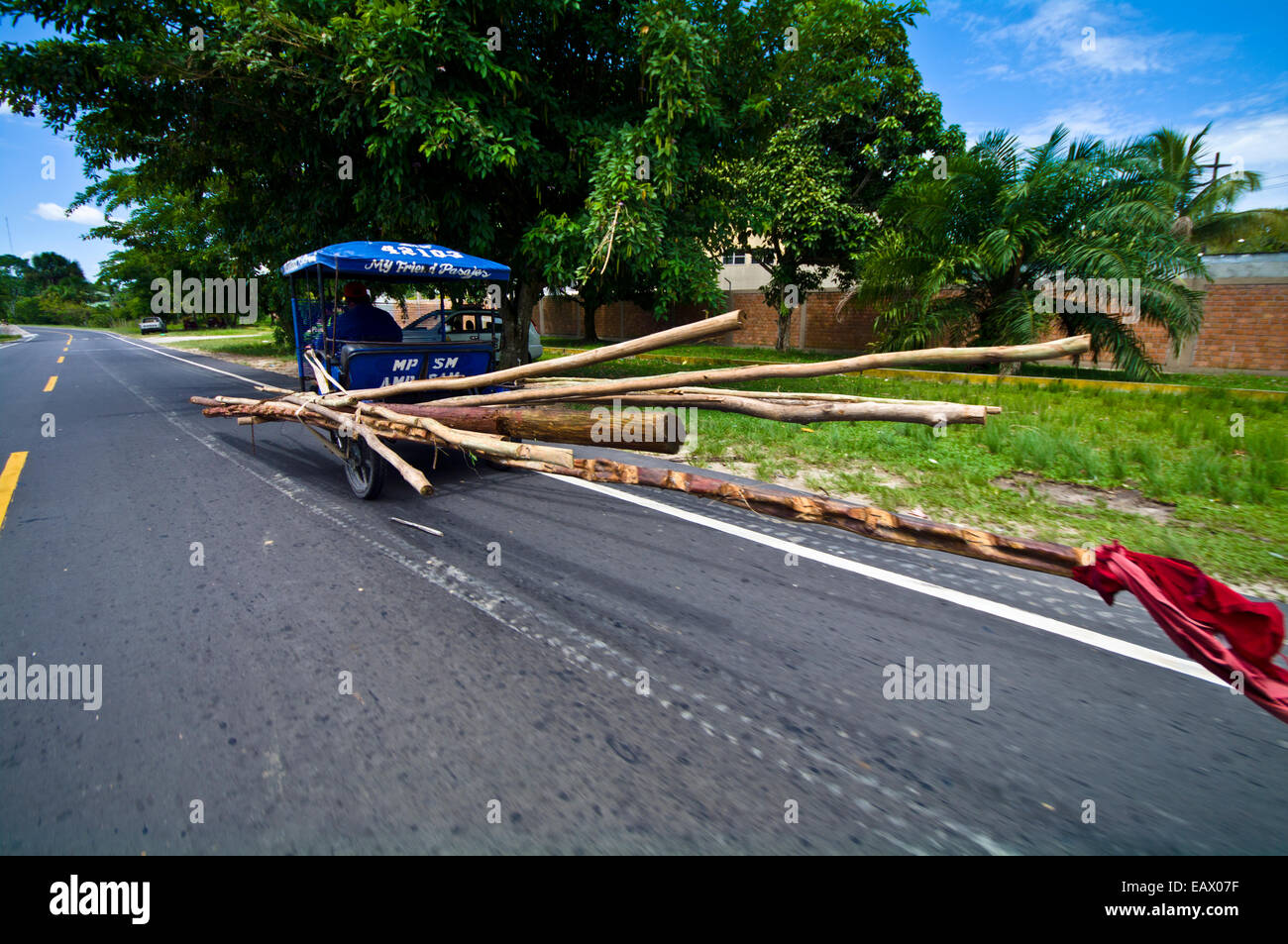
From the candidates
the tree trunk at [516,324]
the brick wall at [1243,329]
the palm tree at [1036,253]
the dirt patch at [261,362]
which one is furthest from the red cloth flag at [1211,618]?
the brick wall at [1243,329]

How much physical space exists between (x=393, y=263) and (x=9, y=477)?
14.0ft

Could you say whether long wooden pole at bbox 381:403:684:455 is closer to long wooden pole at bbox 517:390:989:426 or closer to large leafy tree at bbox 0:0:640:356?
long wooden pole at bbox 517:390:989:426

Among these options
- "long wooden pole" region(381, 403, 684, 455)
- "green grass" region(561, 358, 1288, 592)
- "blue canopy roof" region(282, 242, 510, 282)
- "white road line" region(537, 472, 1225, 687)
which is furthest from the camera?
"blue canopy roof" region(282, 242, 510, 282)

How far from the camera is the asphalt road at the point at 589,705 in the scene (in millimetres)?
2096

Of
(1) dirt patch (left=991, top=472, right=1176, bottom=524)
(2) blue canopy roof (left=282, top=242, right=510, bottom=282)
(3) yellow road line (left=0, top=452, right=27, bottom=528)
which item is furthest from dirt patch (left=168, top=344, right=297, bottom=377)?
(1) dirt patch (left=991, top=472, right=1176, bottom=524)

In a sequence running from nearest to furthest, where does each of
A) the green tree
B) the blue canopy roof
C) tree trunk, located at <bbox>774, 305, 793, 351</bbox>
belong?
1. the blue canopy roof
2. tree trunk, located at <bbox>774, 305, 793, 351</bbox>
3. the green tree

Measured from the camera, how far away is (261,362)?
67.5 ft

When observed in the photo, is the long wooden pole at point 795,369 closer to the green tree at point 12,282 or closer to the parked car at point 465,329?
the parked car at point 465,329

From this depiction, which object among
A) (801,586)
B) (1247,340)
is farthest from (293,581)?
(1247,340)

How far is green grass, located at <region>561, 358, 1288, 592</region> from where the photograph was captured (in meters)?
4.72

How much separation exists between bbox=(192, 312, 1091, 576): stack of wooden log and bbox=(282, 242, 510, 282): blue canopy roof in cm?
147

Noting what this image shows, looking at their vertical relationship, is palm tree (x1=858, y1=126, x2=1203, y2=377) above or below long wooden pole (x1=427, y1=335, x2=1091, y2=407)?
above

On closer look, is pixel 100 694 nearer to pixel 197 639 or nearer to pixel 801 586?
pixel 197 639
